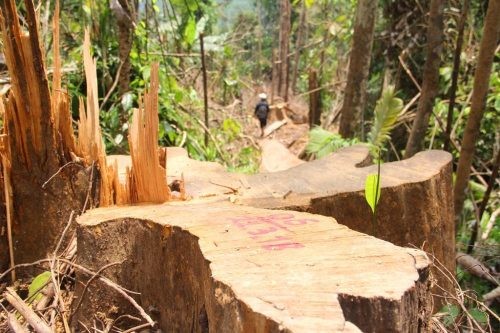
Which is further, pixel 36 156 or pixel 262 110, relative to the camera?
pixel 262 110

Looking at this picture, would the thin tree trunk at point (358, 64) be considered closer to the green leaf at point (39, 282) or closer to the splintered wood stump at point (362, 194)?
the splintered wood stump at point (362, 194)

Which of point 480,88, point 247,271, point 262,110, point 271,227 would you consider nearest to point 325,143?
point 480,88

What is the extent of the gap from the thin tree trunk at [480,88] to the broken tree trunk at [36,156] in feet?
9.19

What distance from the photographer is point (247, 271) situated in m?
1.52

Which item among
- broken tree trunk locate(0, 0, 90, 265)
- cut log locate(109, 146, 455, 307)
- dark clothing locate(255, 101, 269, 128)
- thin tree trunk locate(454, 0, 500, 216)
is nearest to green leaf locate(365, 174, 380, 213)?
cut log locate(109, 146, 455, 307)

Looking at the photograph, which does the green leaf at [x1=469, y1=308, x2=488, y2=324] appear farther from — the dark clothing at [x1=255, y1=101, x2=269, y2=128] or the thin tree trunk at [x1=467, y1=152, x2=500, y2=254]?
the dark clothing at [x1=255, y1=101, x2=269, y2=128]

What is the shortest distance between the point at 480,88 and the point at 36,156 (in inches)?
119

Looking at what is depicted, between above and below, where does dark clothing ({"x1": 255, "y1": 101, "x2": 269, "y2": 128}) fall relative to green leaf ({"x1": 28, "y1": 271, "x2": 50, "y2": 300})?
below

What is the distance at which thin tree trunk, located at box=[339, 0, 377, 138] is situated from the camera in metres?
5.83

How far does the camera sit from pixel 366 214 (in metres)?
2.75

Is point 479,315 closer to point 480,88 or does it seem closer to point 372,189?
point 372,189

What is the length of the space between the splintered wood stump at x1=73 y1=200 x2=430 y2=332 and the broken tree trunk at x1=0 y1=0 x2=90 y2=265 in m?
0.29

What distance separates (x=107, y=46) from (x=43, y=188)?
334 centimetres

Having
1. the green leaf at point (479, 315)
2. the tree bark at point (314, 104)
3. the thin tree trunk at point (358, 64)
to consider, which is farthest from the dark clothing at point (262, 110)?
the green leaf at point (479, 315)
